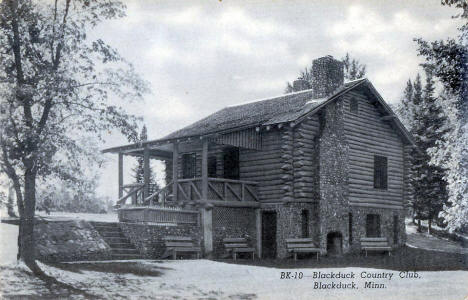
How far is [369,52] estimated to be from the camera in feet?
61.8

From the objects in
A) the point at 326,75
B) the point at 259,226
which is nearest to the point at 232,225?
the point at 259,226

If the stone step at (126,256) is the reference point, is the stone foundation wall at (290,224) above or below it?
above

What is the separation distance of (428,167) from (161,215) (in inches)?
847

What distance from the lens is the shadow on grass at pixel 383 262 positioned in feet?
64.1

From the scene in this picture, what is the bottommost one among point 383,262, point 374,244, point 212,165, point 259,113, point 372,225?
point 383,262

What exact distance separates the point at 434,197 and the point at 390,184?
9467 millimetres

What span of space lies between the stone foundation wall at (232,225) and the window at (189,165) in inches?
185

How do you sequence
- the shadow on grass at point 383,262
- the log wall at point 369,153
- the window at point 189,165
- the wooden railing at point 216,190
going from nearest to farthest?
1. the shadow on grass at point 383,262
2. the wooden railing at point 216,190
3. the log wall at point 369,153
4. the window at point 189,165

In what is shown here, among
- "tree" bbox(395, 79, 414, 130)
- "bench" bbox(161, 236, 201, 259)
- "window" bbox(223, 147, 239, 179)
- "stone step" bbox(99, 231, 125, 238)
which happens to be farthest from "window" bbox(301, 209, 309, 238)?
"tree" bbox(395, 79, 414, 130)

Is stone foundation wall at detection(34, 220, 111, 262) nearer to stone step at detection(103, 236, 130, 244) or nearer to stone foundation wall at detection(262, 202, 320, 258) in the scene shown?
stone step at detection(103, 236, 130, 244)

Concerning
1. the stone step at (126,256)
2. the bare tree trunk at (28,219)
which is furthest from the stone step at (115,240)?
the bare tree trunk at (28,219)

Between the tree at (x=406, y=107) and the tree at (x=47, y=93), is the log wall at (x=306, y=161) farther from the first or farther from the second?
the tree at (x=406, y=107)

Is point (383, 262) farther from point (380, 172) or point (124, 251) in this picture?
point (124, 251)

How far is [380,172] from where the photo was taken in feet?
90.8
